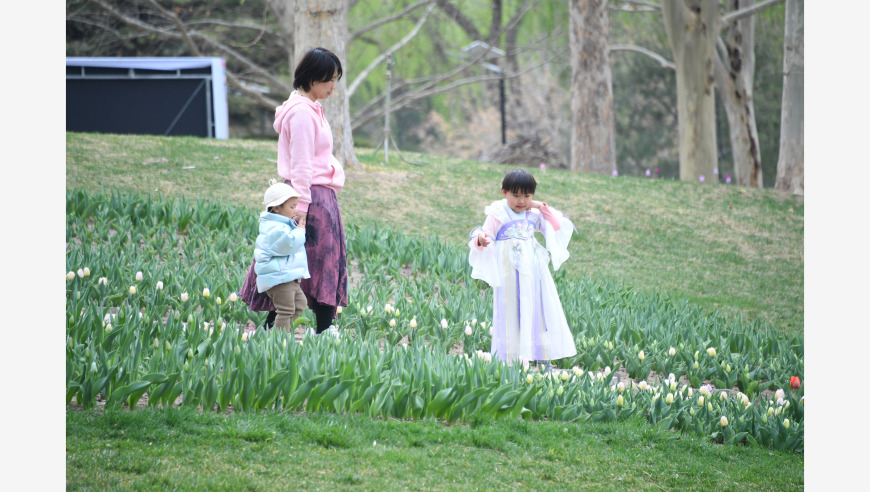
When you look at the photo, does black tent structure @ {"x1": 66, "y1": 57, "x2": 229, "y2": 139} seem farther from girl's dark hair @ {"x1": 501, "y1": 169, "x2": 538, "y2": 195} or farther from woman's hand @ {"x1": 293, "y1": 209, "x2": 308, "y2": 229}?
girl's dark hair @ {"x1": 501, "y1": 169, "x2": 538, "y2": 195}

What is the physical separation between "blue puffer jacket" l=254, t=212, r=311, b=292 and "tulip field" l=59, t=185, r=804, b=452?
1.05 feet

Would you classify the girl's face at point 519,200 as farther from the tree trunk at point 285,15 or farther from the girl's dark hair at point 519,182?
the tree trunk at point 285,15

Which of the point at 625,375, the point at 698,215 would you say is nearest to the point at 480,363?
the point at 625,375

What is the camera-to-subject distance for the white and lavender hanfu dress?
4.97m

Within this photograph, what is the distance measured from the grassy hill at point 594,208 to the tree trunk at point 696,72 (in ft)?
5.30


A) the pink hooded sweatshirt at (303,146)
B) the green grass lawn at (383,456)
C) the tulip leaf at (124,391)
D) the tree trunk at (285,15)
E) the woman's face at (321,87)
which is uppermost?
the tree trunk at (285,15)

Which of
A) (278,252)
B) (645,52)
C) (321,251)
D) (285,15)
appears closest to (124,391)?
(278,252)

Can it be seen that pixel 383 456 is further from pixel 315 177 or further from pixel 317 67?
pixel 317 67

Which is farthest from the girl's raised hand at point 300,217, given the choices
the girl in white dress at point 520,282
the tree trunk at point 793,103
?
the tree trunk at point 793,103

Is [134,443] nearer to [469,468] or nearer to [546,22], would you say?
[469,468]

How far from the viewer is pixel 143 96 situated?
52.9 ft

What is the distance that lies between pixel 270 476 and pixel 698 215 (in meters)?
9.18

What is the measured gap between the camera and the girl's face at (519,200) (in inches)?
192

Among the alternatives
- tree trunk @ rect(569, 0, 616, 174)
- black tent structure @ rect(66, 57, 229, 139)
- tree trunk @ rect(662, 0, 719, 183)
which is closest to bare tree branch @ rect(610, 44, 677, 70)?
tree trunk @ rect(569, 0, 616, 174)
